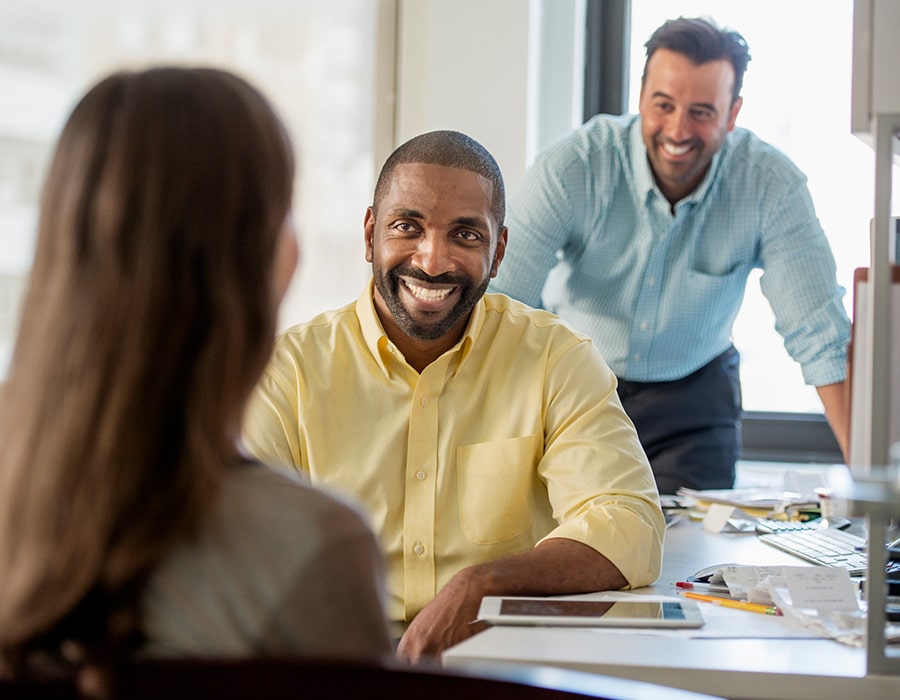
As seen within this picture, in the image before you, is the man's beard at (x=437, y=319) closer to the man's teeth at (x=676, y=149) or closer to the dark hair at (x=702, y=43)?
the man's teeth at (x=676, y=149)

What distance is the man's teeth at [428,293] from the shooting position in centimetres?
194

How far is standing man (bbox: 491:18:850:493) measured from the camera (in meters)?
2.76

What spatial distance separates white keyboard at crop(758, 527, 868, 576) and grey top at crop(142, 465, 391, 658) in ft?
3.77

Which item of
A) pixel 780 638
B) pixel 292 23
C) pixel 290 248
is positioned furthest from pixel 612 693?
pixel 292 23

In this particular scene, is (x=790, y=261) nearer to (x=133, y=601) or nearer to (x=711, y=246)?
(x=711, y=246)

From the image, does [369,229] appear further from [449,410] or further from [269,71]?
[269,71]

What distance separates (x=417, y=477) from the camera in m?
1.84

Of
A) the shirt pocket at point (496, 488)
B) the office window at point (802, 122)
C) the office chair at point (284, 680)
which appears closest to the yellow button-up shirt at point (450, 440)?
the shirt pocket at point (496, 488)

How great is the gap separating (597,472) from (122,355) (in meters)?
1.10

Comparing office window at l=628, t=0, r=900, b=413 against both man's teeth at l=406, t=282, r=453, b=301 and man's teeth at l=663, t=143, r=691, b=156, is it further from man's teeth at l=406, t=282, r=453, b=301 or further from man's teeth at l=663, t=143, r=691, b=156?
man's teeth at l=406, t=282, r=453, b=301

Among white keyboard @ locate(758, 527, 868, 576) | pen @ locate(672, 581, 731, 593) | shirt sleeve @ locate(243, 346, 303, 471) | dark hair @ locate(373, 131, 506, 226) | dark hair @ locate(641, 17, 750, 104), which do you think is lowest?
→ pen @ locate(672, 581, 731, 593)

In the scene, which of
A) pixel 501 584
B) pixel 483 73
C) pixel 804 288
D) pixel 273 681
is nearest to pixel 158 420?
pixel 273 681

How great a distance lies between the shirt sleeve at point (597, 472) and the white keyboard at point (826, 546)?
0.99 feet

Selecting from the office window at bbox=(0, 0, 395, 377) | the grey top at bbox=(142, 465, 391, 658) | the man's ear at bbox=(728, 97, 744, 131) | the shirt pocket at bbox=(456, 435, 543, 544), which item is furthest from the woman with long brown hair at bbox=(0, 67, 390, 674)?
the office window at bbox=(0, 0, 395, 377)
